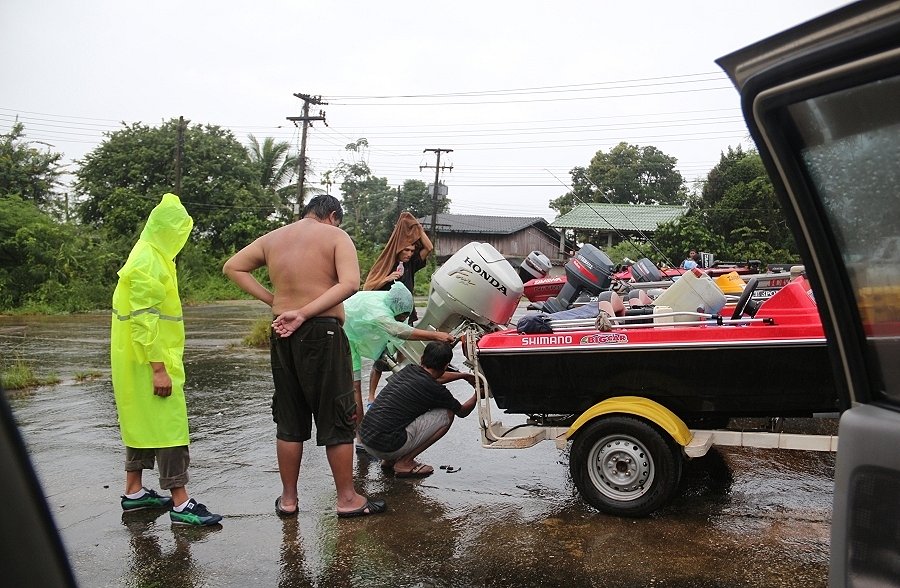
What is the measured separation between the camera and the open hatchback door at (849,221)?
1.58 metres

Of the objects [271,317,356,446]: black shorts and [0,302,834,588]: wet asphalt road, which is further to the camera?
[271,317,356,446]: black shorts

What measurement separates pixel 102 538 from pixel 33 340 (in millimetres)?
12130

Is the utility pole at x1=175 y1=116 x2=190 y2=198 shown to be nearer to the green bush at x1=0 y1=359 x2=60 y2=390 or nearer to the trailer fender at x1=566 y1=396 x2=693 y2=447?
the green bush at x1=0 y1=359 x2=60 y2=390

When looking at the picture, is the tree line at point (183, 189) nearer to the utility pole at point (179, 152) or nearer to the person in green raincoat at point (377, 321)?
the utility pole at point (179, 152)

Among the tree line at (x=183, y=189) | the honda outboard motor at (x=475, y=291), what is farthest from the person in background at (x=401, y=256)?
the tree line at (x=183, y=189)

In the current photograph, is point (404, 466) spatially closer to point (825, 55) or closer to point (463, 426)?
point (463, 426)

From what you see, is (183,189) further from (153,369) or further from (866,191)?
(866,191)

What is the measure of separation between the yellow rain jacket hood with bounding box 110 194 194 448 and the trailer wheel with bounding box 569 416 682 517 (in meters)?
2.40

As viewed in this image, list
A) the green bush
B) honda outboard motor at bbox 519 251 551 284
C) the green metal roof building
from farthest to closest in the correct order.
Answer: the green metal roof building → the green bush → honda outboard motor at bbox 519 251 551 284

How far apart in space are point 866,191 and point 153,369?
3.94 meters

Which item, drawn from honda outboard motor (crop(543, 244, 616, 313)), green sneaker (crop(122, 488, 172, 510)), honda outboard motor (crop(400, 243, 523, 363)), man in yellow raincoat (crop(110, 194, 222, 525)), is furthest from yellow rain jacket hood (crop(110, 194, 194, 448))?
honda outboard motor (crop(543, 244, 616, 313))

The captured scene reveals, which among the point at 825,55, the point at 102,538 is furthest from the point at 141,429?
the point at 825,55

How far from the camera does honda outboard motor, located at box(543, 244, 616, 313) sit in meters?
7.12

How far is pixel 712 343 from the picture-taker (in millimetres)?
4504
